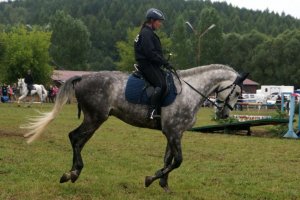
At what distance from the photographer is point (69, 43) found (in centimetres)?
11138

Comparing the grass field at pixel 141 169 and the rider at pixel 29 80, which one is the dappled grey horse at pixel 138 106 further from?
the rider at pixel 29 80

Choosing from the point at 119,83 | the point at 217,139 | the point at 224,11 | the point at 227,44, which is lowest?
the point at 217,139

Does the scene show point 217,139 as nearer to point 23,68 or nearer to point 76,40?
point 23,68

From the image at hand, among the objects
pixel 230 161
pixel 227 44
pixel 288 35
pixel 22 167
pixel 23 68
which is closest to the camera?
pixel 22 167

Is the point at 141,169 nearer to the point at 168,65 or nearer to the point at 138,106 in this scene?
the point at 138,106

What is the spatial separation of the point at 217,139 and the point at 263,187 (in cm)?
881

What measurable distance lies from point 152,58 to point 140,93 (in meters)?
0.66

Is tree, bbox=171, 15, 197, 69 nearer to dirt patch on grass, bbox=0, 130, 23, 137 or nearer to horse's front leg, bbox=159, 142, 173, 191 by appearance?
dirt patch on grass, bbox=0, 130, 23, 137

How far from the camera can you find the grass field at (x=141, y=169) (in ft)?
28.3

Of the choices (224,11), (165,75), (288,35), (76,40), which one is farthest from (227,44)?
(165,75)

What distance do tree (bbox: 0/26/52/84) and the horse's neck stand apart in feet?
186

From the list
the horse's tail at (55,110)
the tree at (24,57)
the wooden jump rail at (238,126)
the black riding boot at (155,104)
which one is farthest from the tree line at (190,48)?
the black riding boot at (155,104)

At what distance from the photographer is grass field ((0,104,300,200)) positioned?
862 centimetres

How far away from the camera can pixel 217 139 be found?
60.1 feet
